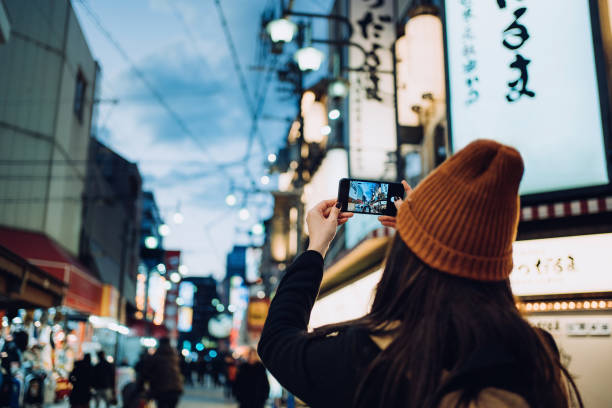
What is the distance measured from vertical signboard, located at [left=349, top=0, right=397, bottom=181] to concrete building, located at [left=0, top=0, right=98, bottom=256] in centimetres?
1168

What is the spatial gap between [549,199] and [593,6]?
2.29m

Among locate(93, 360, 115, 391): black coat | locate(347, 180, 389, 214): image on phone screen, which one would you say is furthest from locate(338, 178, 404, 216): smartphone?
locate(93, 360, 115, 391): black coat

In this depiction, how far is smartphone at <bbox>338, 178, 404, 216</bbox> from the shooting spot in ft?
7.05

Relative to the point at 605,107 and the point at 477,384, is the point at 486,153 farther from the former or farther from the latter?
the point at 605,107

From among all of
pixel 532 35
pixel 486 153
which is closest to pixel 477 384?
pixel 486 153

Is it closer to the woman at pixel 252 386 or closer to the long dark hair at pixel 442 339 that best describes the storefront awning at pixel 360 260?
the woman at pixel 252 386

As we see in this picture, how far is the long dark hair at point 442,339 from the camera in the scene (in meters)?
1.41

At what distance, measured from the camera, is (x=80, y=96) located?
25.9 metres

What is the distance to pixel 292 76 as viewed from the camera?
76.7 ft

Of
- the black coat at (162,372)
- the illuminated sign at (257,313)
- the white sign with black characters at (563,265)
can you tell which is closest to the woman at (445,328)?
the white sign with black characters at (563,265)

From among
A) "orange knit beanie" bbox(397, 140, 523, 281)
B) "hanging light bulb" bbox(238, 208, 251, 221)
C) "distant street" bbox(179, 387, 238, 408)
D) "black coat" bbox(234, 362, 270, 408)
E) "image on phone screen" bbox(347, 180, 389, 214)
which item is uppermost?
"hanging light bulb" bbox(238, 208, 251, 221)

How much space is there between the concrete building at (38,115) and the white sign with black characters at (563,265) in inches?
701

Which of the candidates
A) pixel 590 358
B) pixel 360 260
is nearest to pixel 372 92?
pixel 360 260

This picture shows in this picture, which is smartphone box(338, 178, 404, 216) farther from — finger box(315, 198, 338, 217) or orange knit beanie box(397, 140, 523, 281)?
orange knit beanie box(397, 140, 523, 281)
